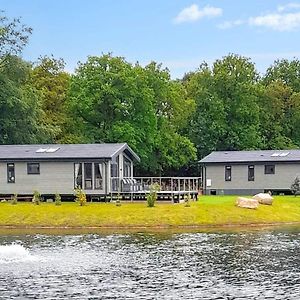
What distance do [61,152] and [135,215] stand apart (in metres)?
10.4

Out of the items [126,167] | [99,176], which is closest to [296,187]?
[126,167]

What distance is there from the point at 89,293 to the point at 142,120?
4809 centimetres

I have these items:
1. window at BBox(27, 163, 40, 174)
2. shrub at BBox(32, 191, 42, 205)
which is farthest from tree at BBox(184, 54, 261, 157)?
shrub at BBox(32, 191, 42, 205)

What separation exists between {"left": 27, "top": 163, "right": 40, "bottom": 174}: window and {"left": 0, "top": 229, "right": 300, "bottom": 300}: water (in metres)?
14.3

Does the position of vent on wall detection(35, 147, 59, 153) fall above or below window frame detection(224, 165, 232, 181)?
above

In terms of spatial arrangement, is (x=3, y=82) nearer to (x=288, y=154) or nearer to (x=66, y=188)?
(x=66, y=188)

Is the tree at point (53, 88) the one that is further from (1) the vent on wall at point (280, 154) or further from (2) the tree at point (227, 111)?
(1) the vent on wall at point (280, 154)

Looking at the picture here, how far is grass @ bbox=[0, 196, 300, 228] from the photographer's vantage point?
1633 inches

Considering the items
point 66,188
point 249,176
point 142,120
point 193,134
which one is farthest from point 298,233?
point 193,134

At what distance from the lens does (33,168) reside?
1959 inches

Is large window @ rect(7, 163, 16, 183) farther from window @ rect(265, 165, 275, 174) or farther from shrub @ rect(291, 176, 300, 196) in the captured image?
shrub @ rect(291, 176, 300, 196)

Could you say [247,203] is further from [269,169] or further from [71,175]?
[269,169]

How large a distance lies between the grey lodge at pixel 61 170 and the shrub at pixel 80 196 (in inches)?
60.1

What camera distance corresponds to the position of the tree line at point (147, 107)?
65125 millimetres
